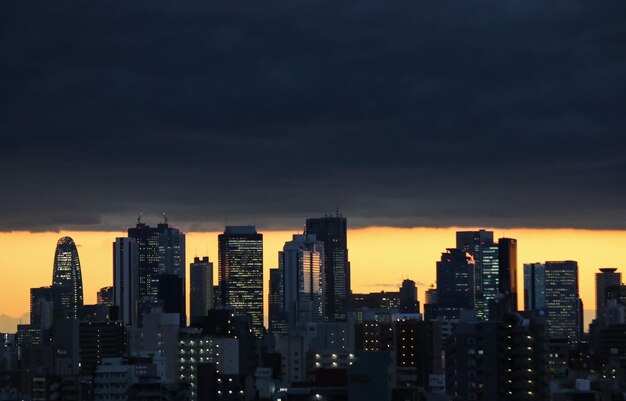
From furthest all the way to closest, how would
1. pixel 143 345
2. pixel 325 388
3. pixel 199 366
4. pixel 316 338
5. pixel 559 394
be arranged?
pixel 316 338, pixel 143 345, pixel 199 366, pixel 559 394, pixel 325 388

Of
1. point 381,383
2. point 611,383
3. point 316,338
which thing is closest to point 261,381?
point 611,383

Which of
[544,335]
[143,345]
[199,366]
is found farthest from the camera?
[143,345]

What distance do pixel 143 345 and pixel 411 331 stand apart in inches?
962

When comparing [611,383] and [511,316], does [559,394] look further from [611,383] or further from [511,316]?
[611,383]

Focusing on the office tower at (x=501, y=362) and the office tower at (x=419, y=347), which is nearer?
the office tower at (x=501, y=362)

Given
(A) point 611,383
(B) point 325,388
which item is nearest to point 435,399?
(B) point 325,388

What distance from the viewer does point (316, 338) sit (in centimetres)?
17425

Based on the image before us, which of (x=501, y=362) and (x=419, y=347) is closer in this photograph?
(x=501, y=362)

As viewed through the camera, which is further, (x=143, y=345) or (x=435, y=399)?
(x=143, y=345)

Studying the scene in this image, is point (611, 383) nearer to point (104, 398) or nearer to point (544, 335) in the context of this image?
point (544, 335)

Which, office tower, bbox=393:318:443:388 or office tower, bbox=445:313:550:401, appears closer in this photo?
office tower, bbox=445:313:550:401

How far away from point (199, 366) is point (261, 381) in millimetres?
5421

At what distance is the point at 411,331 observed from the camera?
532 feet

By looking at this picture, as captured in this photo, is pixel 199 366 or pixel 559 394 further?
pixel 199 366
